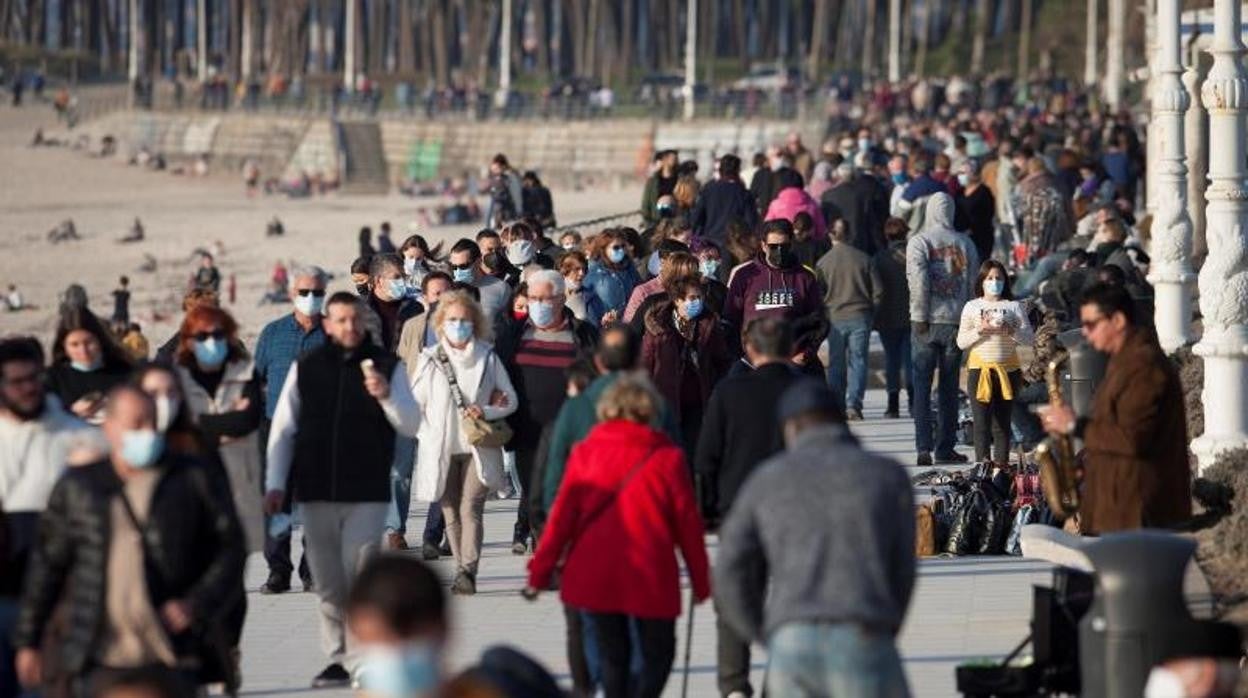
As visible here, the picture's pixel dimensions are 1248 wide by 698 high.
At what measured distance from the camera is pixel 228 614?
11219mm

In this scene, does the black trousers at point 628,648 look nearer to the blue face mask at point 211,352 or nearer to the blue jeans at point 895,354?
the blue face mask at point 211,352

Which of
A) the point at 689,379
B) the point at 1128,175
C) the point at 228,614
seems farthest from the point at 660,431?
the point at 1128,175

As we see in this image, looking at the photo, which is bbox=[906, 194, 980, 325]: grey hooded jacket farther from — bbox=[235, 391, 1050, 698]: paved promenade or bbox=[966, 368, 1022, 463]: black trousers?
bbox=[235, 391, 1050, 698]: paved promenade

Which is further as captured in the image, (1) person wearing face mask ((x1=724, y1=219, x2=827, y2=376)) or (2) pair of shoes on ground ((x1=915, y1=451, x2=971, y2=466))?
(2) pair of shoes on ground ((x1=915, y1=451, x2=971, y2=466))

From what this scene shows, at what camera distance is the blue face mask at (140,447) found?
938 centimetres

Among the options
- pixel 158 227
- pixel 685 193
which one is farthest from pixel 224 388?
pixel 158 227

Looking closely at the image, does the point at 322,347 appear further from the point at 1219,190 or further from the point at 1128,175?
the point at 1128,175

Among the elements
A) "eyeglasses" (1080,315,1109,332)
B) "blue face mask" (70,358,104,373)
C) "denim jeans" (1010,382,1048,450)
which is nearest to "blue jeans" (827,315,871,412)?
"denim jeans" (1010,382,1048,450)

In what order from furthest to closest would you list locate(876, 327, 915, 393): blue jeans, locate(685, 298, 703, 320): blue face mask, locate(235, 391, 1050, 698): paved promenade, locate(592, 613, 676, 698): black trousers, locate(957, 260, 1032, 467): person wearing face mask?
locate(876, 327, 915, 393): blue jeans < locate(957, 260, 1032, 467): person wearing face mask < locate(685, 298, 703, 320): blue face mask < locate(235, 391, 1050, 698): paved promenade < locate(592, 613, 676, 698): black trousers

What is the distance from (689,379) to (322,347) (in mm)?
3328

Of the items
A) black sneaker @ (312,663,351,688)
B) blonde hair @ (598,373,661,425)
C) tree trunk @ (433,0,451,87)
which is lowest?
black sneaker @ (312,663,351,688)

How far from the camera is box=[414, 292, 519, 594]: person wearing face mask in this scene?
1489 cm

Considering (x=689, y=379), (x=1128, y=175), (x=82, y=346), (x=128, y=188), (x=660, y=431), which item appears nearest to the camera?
(x=660, y=431)

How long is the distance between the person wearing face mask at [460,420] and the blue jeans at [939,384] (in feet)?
16.7
